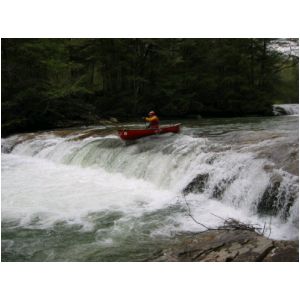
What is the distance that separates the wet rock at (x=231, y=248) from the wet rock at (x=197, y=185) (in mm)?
2073

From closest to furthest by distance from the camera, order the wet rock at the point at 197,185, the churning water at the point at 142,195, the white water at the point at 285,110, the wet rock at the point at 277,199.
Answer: the churning water at the point at 142,195, the wet rock at the point at 277,199, the wet rock at the point at 197,185, the white water at the point at 285,110

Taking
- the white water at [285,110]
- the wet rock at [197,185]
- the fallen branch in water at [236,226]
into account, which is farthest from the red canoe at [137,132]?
the white water at [285,110]

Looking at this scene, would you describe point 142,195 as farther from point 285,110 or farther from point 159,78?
point 285,110

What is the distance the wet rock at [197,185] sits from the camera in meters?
6.74

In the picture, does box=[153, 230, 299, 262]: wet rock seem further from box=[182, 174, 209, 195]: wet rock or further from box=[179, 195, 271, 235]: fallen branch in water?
box=[182, 174, 209, 195]: wet rock

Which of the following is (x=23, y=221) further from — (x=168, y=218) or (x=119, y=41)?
(x=119, y=41)

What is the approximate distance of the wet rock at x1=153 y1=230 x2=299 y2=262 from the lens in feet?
12.6

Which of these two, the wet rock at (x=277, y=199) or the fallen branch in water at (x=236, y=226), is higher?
the wet rock at (x=277, y=199)

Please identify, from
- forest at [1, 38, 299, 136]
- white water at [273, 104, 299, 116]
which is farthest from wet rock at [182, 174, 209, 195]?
white water at [273, 104, 299, 116]

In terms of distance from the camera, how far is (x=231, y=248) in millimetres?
4094

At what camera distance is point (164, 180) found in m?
7.55

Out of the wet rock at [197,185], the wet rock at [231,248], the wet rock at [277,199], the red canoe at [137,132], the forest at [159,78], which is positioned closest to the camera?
the wet rock at [231,248]

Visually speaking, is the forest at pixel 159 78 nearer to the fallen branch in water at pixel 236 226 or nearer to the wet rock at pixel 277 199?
the wet rock at pixel 277 199

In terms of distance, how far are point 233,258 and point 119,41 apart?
47.8 feet
